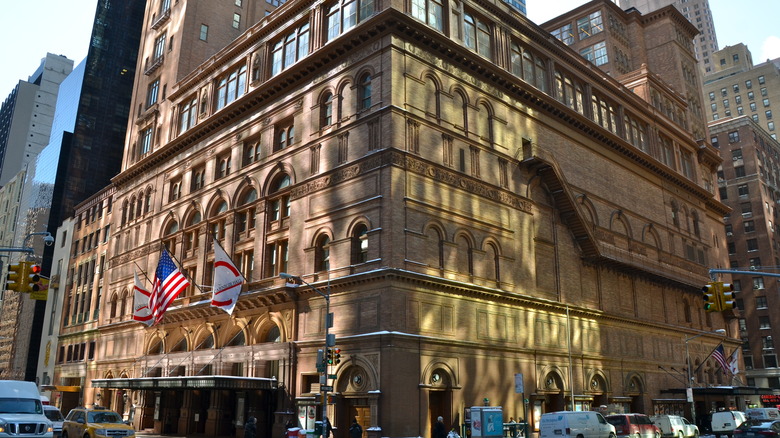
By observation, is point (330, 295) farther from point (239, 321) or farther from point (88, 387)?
point (88, 387)

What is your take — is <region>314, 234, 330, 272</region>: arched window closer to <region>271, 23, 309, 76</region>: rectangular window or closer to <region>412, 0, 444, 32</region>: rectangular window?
<region>271, 23, 309, 76</region>: rectangular window

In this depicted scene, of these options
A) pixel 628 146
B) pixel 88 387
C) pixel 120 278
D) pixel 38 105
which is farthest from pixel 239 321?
pixel 38 105

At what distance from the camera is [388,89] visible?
36688 mm

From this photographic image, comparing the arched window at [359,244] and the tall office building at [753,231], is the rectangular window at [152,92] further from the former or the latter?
the tall office building at [753,231]

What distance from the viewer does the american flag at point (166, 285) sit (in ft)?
135

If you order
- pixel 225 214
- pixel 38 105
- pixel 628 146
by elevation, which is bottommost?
pixel 225 214

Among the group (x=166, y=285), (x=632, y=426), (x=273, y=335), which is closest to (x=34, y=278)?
(x=166, y=285)

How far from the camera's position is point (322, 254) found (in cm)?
3838

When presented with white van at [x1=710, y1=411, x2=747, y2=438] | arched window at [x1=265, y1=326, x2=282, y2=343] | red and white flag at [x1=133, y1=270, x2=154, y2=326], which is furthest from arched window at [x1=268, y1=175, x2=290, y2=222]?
white van at [x1=710, y1=411, x2=747, y2=438]

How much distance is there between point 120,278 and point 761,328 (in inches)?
3387

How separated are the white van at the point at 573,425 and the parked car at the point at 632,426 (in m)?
3.00

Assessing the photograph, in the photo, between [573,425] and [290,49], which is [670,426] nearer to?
[573,425]

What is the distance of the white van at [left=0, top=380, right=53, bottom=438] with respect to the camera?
20031mm

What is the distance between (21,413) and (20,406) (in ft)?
1.09
